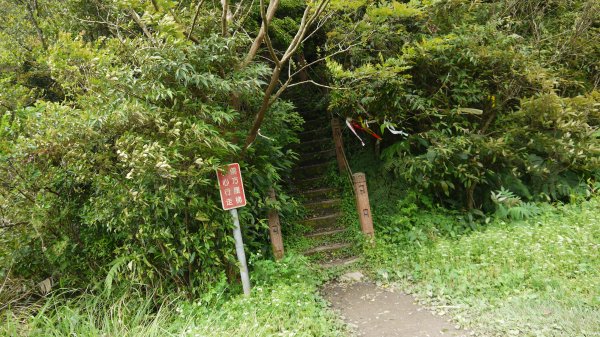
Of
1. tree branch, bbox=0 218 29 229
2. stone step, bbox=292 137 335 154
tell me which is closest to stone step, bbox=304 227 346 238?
stone step, bbox=292 137 335 154

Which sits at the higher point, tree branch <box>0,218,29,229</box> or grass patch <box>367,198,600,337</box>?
tree branch <box>0,218,29,229</box>

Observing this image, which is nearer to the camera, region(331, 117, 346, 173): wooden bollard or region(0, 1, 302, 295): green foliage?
region(0, 1, 302, 295): green foliage

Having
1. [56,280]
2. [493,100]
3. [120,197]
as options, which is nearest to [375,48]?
[493,100]

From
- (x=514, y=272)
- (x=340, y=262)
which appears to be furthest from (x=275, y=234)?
(x=514, y=272)

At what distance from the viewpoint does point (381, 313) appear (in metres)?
4.20

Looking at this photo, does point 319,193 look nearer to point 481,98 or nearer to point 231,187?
point 481,98

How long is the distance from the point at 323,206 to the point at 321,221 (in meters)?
0.52

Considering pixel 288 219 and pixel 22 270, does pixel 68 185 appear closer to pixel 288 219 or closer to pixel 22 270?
pixel 22 270

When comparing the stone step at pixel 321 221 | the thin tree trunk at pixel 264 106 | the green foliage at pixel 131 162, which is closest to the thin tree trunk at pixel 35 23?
the green foliage at pixel 131 162

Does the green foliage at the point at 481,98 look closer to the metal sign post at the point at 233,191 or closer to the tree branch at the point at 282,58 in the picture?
the tree branch at the point at 282,58

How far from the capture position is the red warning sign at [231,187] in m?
4.09

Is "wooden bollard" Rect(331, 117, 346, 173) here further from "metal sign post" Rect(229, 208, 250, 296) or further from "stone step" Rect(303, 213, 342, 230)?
"metal sign post" Rect(229, 208, 250, 296)

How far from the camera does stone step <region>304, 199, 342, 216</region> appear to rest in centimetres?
702

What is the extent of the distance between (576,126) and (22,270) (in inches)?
302
